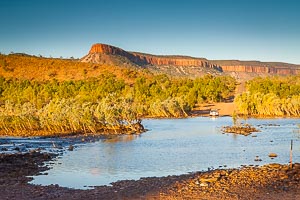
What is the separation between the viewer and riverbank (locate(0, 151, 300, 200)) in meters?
22.3

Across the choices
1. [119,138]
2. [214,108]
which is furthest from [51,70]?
[119,138]

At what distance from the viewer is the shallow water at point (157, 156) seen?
29039 mm

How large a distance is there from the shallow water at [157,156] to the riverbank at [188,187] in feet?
5.31

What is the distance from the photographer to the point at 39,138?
166 ft

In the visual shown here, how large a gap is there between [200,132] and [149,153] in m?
21.4

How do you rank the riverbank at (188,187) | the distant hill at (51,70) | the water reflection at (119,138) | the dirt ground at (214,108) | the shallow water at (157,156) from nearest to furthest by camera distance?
the riverbank at (188,187) → the shallow water at (157,156) → the water reflection at (119,138) → the dirt ground at (214,108) → the distant hill at (51,70)

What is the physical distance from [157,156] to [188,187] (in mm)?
13798

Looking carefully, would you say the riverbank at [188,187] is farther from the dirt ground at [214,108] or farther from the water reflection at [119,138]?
the dirt ground at [214,108]

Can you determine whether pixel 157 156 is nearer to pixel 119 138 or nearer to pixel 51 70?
pixel 119 138

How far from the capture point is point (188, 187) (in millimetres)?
23953

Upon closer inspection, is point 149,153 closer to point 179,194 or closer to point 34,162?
point 34,162

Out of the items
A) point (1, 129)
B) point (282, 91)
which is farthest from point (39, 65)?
point (1, 129)

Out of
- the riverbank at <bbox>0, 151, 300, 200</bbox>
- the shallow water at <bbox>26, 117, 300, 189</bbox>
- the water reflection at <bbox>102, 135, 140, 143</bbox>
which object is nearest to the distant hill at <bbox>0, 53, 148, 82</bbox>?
the water reflection at <bbox>102, 135, 140, 143</bbox>

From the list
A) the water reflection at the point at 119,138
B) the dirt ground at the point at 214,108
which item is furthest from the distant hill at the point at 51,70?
the water reflection at the point at 119,138
